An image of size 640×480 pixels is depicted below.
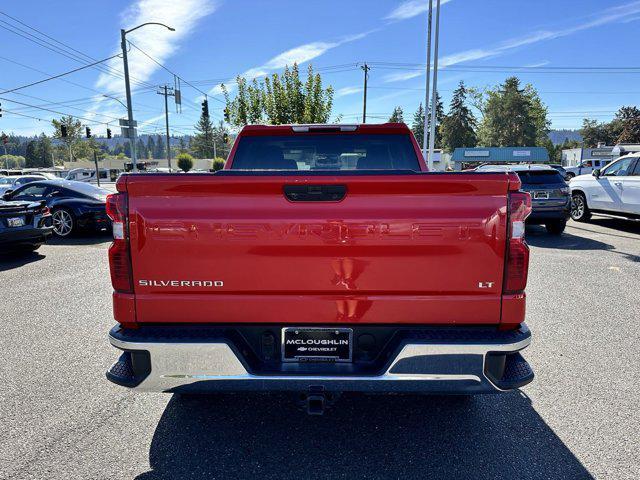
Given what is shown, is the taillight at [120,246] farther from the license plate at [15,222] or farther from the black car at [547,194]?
the black car at [547,194]

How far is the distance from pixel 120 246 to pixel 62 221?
10625 mm

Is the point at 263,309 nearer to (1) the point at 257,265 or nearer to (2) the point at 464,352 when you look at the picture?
(1) the point at 257,265

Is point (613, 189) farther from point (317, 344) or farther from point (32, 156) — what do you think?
point (32, 156)

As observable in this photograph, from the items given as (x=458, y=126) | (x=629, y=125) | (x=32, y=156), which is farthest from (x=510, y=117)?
(x=32, y=156)

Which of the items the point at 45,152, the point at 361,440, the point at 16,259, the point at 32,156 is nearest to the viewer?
the point at 361,440

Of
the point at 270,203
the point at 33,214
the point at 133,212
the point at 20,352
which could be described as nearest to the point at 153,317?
the point at 133,212

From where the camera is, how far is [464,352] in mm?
2223

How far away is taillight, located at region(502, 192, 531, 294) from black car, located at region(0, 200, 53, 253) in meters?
9.16

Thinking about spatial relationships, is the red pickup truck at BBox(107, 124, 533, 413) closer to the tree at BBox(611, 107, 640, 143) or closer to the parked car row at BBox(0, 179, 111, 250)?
the parked car row at BBox(0, 179, 111, 250)

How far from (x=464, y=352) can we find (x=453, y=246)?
1.77 feet

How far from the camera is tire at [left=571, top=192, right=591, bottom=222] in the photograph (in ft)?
43.8

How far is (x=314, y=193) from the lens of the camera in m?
2.26

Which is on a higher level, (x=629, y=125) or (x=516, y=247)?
(x=629, y=125)

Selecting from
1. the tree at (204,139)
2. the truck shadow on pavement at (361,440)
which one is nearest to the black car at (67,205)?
the truck shadow on pavement at (361,440)
